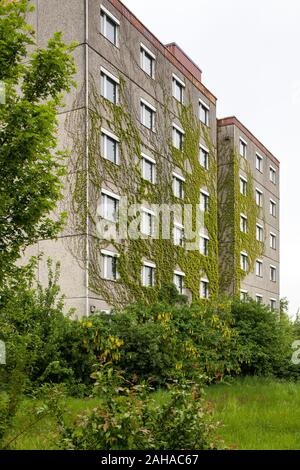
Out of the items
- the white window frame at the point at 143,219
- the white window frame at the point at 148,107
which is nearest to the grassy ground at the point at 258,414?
the white window frame at the point at 143,219

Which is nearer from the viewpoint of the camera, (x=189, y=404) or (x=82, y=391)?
(x=189, y=404)

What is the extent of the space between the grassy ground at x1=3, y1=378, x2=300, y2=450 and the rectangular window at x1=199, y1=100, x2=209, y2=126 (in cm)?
2425

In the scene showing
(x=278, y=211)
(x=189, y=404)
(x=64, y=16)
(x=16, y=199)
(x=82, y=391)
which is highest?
(x=64, y=16)

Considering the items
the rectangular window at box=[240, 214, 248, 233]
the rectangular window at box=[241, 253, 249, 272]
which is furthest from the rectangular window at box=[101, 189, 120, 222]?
the rectangular window at box=[240, 214, 248, 233]

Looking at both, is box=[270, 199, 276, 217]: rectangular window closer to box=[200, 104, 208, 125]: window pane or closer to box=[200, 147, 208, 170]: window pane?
box=[200, 147, 208, 170]: window pane

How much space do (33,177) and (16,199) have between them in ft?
1.91

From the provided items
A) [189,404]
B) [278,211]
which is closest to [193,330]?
[189,404]

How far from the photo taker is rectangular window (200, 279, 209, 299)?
113ft

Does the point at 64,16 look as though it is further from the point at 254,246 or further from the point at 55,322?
the point at 254,246

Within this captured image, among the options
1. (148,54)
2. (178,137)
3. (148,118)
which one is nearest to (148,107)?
(148,118)

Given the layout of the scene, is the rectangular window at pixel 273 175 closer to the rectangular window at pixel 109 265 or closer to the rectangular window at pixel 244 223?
the rectangular window at pixel 244 223

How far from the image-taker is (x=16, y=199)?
11.9 meters

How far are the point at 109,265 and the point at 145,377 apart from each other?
11609mm

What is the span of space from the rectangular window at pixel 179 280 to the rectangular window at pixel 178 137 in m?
7.21
